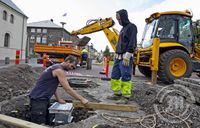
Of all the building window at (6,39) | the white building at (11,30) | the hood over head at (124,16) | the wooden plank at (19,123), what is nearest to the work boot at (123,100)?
the hood over head at (124,16)

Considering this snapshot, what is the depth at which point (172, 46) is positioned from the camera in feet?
31.5

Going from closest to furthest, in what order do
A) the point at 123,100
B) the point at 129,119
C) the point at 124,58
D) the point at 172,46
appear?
the point at 129,119 < the point at 123,100 < the point at 124,58 < the point at 172,46

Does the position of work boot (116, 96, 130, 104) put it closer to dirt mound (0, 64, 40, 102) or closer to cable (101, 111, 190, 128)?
cable (101, 111, 190, 128)

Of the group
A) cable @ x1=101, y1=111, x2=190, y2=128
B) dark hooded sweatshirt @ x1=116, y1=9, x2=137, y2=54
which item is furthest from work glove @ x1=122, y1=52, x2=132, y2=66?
cable @ x1=101, y1=111, x2=190, y2=128

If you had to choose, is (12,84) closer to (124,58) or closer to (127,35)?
(124,58)

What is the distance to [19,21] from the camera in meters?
41.2

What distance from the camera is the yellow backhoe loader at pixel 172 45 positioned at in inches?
364

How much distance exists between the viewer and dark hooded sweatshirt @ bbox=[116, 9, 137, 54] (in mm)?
5633

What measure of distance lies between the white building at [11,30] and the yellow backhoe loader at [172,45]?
28.4 metres

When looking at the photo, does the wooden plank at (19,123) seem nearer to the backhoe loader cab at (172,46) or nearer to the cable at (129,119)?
the cable at (129,119)

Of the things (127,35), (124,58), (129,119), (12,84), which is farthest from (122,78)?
(12,84)

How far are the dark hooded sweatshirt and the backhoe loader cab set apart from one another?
11.8 feet

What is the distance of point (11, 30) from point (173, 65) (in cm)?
3316

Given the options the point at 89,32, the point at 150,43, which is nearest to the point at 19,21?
the point at 89,32
